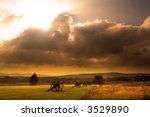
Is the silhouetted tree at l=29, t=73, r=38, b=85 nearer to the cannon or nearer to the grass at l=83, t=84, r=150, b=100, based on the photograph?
the cannon

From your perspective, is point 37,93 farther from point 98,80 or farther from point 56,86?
point 98,80

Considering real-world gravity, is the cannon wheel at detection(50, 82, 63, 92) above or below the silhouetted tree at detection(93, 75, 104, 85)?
below

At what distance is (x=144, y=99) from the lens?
13.1 metres

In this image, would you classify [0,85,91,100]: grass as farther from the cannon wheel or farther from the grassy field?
the cannon wheel

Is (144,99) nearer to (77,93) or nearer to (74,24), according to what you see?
(77,93)

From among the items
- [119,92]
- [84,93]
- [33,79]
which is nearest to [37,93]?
[33,79]

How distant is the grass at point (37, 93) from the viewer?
1326 centimetres

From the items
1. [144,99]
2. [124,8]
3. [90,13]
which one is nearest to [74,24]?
[90,13]

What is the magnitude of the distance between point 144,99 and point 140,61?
1037 millimetres

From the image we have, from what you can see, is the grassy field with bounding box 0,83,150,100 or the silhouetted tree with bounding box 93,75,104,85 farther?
the silhouetted tree with bounding box 93,75,104,85

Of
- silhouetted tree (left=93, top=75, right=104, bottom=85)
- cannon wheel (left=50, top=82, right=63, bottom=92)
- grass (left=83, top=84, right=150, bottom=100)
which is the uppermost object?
silhouetted tree (left=93, top=75, right=104, bottom=85)

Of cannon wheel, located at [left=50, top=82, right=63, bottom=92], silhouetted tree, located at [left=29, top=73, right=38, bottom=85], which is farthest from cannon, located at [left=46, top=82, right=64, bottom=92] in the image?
silhouetted tree, located at [left=29, top=73, right=38, bottom=85]

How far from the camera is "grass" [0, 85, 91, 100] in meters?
13.3

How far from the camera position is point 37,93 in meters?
13.4
